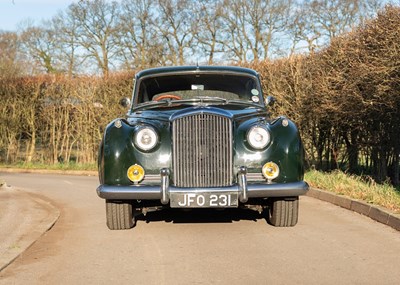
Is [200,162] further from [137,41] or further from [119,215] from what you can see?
[137,41]

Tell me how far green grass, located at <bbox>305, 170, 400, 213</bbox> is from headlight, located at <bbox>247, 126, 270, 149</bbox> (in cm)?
204

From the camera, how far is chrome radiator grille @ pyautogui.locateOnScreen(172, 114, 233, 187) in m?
6.46

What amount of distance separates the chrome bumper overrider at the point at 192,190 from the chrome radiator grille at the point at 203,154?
160 mm

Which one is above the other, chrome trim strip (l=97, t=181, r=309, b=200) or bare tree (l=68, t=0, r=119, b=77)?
bare tree (l=68, t=0, r=119, b=77)

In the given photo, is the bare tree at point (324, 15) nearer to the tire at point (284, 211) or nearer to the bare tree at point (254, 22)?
the bare tree at point (254, 22)

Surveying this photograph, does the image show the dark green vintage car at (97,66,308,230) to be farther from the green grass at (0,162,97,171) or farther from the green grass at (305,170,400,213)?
the green grass at (0,162,97,171)

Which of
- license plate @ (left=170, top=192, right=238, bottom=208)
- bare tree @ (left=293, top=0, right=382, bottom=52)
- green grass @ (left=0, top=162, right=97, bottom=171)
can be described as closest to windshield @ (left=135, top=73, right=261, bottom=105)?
license plate @ (left=170, top=192, right=238, bottom=208)

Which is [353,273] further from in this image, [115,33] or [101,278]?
[115,33]

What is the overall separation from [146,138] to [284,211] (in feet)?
6.10

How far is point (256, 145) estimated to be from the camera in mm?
6535

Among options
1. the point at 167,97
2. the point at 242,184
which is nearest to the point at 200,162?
the point at 242,184

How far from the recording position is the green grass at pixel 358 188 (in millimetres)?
7969

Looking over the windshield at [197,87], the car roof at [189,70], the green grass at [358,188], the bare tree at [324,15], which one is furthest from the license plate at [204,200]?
the bare tree at [324,15]

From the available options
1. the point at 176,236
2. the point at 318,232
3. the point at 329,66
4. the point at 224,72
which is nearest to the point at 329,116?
the point at 329,66
